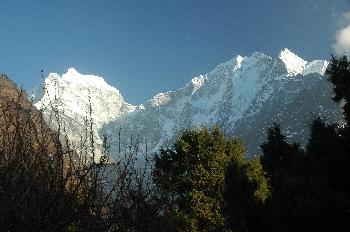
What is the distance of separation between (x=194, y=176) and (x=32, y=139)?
22.6 metres

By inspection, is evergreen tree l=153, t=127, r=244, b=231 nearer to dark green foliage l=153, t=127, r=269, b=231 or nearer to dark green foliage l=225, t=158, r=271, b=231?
dark green foliage l=153, t=127, r=269, b=231

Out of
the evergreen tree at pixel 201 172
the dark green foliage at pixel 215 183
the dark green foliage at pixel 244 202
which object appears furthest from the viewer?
the evergreen tree at pixel 201 172

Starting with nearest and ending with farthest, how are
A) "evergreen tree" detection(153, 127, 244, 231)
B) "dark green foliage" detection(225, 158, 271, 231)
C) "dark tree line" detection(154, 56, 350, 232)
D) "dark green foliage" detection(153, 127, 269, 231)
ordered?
"dark tree line" detection(154, 56, 350, 232)
"dark green foliage" detection(225, 158, 271, 231)
"dark green foliage" detection(153, 127, 269, 231)
"evergreen tree" detection(153, 127, 244, 231)

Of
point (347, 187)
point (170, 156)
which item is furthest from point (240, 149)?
point (347, 187)

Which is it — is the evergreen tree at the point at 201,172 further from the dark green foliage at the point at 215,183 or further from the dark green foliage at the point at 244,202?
the dark green foliage at the point at 244,202

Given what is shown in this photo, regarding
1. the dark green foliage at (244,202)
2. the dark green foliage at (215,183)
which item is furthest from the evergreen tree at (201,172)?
the dark green foliage at (244,202)

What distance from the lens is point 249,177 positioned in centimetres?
2781

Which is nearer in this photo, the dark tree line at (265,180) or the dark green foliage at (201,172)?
the dark tree line at (265,180)

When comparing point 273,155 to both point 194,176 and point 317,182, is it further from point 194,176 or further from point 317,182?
point 317,182

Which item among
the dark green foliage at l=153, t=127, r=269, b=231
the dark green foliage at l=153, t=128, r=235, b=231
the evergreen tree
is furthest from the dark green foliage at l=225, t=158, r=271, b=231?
the dark green foliage at l=153, t=128, r=235, b=231

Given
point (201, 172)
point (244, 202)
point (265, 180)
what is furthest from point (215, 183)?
point (244, 202)

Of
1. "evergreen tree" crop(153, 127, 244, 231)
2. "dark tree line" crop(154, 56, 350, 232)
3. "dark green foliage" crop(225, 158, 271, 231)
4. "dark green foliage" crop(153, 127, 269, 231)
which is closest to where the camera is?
"dark tree line" crop(154, 56, 350, 232)

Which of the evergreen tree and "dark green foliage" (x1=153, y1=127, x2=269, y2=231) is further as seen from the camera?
the evergreen tree

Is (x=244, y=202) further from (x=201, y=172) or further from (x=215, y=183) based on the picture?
(x=201, y=172)
